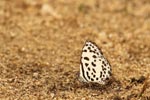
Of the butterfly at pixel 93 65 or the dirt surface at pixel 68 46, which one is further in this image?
the dirt surface at pixel 68 46

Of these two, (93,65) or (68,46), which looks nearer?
(93,65)

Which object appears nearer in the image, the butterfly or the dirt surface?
the butterfly

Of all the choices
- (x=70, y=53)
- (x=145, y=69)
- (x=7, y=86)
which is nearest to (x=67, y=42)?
(x=70, y=53)

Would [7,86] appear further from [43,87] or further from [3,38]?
[3,38]

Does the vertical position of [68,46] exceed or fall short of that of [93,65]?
it exceeds it
